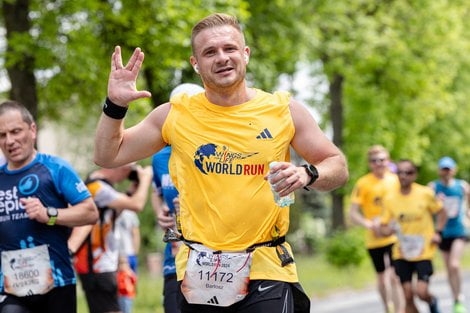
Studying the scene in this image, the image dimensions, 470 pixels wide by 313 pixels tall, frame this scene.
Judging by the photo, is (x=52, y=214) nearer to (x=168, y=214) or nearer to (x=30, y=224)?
(x=30, y=224)

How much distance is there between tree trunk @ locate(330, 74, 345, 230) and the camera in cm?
Answer: 3303

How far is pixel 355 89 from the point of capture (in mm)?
35281

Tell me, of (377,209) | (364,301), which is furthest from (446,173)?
(364,301)

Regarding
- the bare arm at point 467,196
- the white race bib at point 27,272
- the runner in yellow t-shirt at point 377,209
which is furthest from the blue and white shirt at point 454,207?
the white race bib at point 27,272

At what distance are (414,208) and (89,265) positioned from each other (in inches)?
193

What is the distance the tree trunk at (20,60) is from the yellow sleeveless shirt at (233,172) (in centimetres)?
1194

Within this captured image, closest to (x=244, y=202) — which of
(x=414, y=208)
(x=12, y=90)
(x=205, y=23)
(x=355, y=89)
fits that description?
(x=205, y=23)

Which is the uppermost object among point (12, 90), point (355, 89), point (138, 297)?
point (355, 89)

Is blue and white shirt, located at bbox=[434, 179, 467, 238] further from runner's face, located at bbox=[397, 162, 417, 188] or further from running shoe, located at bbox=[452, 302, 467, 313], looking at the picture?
runner's face, located at bbox=[397, 162, 417, 188]

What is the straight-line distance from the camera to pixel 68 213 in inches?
262

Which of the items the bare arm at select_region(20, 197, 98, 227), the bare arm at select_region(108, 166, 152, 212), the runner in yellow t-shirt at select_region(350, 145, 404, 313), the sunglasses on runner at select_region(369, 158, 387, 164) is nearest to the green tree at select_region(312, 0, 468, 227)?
the runner in yellow t-shirt at select_region(350, 145, 404, 313)

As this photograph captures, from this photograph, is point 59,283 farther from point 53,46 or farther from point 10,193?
point 53,46

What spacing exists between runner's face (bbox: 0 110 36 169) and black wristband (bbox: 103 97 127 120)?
1776 mm

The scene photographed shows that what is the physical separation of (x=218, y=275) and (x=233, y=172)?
52 centimetres
